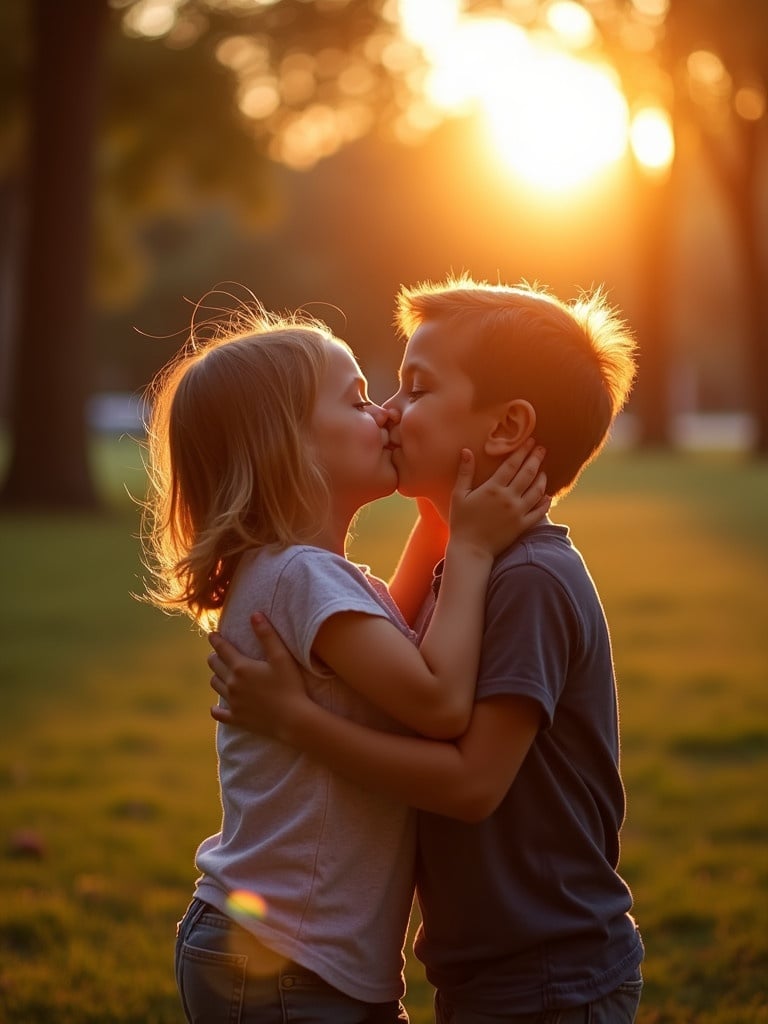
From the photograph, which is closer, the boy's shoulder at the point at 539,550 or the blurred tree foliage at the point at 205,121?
the boy's shoulder at the point at 539,550

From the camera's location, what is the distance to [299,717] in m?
2.31

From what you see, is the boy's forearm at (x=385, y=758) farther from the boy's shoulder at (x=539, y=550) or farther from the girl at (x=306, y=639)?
the boy's shoulder at (x=539, y=550)

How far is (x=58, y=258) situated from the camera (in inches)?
670

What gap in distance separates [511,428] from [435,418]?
0.49 ft

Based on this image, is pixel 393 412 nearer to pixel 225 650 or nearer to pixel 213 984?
pixel 225 650

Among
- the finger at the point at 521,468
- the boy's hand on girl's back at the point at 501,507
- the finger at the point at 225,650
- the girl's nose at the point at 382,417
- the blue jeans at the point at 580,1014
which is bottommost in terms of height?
the blue jeans at the point at 580,1014

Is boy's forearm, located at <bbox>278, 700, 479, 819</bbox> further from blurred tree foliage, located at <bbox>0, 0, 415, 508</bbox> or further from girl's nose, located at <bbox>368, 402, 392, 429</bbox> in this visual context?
blurred tree foliage, located at <bbox>0, 0, 415, 508</bbox>

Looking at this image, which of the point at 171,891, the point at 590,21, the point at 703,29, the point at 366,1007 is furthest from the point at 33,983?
the point at 590,21

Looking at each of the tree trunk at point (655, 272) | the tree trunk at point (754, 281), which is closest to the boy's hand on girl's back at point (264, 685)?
the tree trunk at point (754, 281)

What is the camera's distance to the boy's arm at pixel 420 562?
9.48 feet

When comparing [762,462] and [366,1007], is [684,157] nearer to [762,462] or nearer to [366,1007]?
[762,462]

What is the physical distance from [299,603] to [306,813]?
1.19 feet

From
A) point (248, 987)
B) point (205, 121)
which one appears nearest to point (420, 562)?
point (248, 987)

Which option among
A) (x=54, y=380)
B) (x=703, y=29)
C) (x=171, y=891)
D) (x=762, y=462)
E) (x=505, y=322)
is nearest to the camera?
(x=505, y=322)
